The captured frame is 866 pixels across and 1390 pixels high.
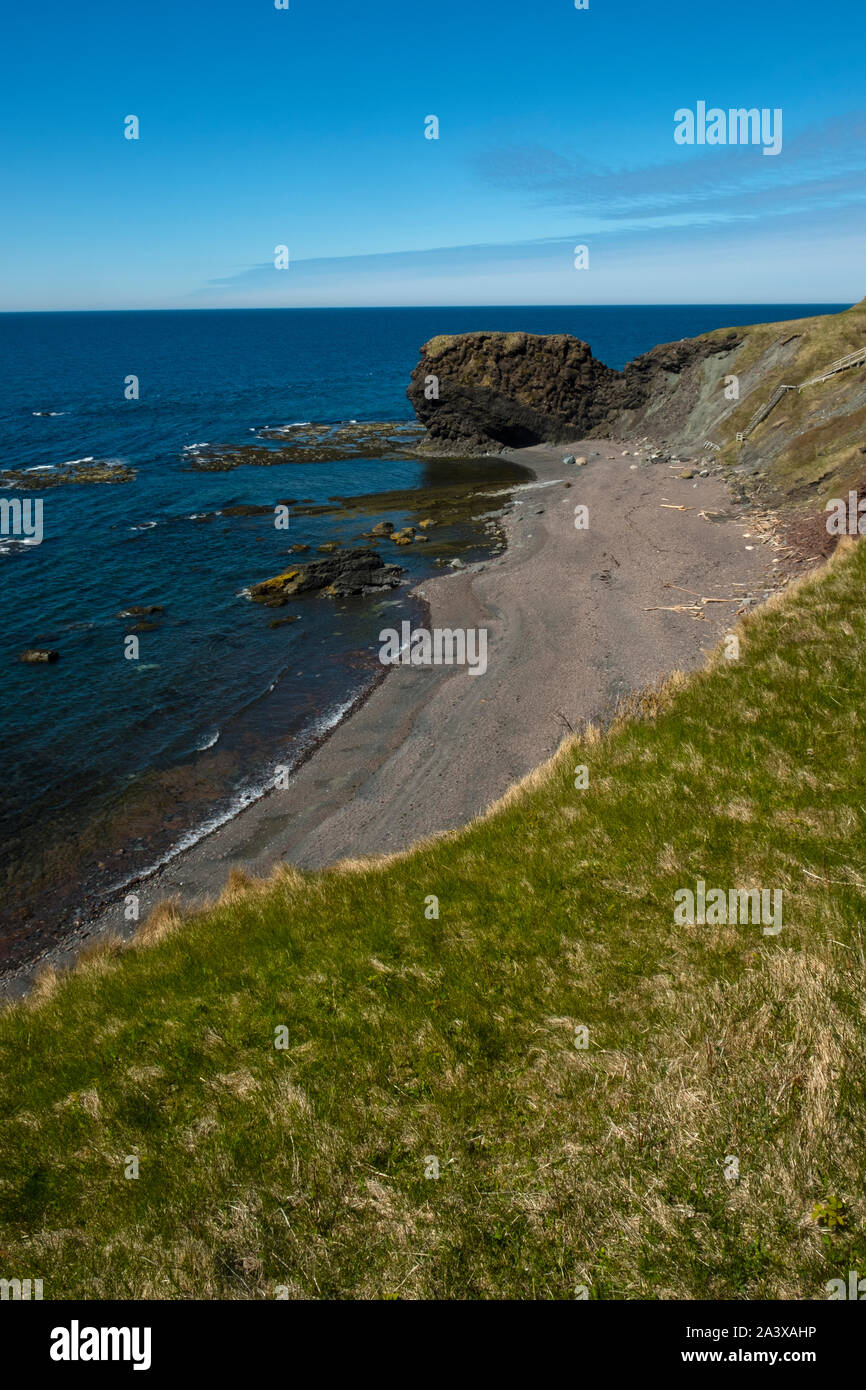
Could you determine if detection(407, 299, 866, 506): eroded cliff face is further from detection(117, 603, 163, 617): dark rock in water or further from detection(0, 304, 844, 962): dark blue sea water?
detection(117, 603, 163, 617): dark rock in water

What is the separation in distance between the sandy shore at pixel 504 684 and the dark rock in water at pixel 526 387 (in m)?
25.5

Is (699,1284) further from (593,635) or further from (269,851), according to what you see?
(593,635)

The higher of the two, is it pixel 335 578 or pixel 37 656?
pixel 335 578

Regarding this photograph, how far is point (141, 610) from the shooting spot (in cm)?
3712

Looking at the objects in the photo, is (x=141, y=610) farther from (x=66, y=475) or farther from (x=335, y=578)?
(x=66, y=475)

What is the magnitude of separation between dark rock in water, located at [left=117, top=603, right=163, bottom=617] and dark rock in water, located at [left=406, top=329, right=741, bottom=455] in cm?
4160

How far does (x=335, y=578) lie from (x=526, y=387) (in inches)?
1529

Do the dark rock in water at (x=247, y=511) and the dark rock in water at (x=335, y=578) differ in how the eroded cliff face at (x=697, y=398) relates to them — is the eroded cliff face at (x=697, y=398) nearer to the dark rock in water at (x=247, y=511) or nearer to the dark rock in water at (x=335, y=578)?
the dark rock in water at (x=247, y=511)

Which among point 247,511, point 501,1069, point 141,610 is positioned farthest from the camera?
point 247,511

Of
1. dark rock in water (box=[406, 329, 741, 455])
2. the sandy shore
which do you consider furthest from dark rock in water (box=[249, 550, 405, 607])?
dark rock in water (box=[406, 329, 741, 455])

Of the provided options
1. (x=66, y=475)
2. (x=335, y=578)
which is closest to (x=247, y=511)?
(x=335, y=578)

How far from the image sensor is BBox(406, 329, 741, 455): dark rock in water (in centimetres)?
6844

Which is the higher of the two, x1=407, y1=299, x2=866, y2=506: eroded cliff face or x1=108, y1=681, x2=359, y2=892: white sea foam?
x1=407, y1=299, x2=866, y2=506: eroded cliff face
